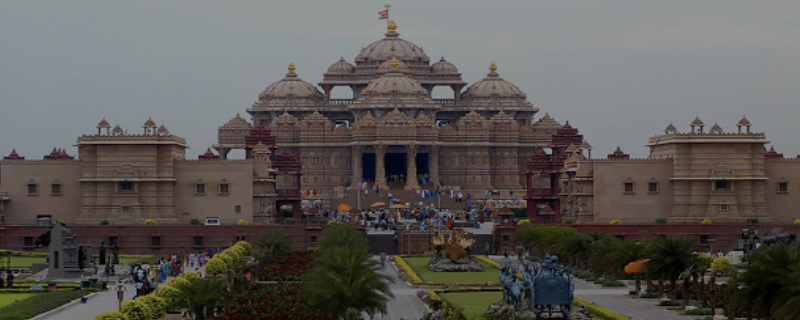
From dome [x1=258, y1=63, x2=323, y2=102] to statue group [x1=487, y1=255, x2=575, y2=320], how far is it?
9018 centimetres

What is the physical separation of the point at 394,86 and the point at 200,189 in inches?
1558

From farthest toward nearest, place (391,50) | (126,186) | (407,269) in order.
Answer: (391,50)
(126,186)
(407,269)

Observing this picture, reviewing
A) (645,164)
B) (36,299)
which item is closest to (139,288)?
(36,299)

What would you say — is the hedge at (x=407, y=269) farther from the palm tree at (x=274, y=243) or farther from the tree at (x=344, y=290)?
the tree at (x=344, y=290)

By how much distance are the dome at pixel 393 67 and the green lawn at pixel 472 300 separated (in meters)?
76.2

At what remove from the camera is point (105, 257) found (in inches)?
3265

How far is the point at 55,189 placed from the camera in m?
95.9

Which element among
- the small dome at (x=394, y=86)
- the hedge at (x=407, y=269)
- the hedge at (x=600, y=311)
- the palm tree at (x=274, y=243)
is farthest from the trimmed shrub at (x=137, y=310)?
the small dome at (x=394, y=86)

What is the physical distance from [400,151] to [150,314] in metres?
82.8

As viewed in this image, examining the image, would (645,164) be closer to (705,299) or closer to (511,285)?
(705,299)

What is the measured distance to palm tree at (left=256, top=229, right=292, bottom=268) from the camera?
3076 inches

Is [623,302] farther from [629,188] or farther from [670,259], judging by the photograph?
[629,188]

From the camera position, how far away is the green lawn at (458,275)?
68.5 meters

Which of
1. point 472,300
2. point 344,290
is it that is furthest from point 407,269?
point 344,290
